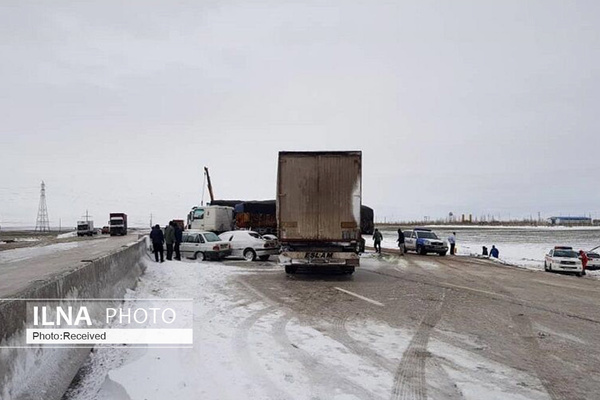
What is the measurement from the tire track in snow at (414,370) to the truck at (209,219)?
2550cm

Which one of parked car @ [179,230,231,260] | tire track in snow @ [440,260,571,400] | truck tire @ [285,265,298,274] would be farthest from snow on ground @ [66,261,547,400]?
parked car @ [179,230,231,260]

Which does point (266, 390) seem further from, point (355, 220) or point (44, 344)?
point (355, 220)

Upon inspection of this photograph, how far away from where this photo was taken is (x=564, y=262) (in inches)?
947

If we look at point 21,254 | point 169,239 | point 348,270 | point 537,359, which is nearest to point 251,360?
point 537,359

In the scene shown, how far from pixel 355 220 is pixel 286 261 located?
2.61 m

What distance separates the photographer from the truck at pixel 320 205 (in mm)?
15859

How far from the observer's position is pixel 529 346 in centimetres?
736

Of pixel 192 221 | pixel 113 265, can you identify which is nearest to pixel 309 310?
pixel 113 265

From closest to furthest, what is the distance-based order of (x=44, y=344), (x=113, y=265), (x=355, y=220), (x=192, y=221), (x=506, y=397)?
(x=44, y=344) < (x=506, y=397) < (x=113, y=265) < (x=355, y=220) < (x=192, y=221)

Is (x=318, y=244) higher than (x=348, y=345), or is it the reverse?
(x=318, y=244)

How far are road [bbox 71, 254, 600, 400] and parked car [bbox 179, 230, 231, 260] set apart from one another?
32.0 feet

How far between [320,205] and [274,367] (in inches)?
397

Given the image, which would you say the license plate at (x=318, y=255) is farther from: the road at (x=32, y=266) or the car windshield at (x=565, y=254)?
the car windshield at (x=565, y=254)

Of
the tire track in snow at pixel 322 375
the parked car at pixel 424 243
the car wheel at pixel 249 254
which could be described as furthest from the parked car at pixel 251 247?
the tire track in snow at pixel 322 375
